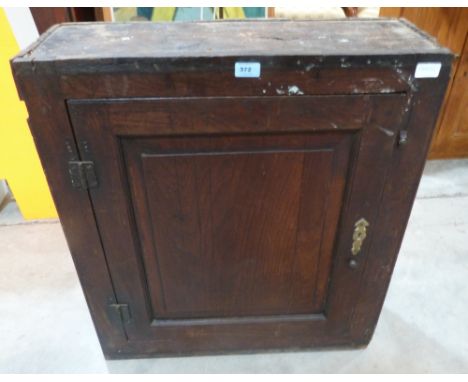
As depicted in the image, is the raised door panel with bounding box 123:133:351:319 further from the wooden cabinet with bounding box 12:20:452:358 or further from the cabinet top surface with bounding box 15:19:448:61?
the cabinet top surface with bounding box 15:19:448:61

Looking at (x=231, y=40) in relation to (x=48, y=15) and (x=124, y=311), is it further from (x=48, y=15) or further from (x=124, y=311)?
(x=48, y=15)

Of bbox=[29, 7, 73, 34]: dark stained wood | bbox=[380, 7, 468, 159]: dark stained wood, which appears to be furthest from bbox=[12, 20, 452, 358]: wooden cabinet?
bbox=[380, 7, 468, 159]: dark stained wood

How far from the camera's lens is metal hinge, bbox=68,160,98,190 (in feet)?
2.72

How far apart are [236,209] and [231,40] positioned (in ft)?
1.28

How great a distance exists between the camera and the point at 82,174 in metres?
0.84

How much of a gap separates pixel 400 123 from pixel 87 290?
0.89 m

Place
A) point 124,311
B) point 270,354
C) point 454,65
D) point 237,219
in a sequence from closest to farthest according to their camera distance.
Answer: point 237,219 → point 124,311 → point 270,354 → point 454,65

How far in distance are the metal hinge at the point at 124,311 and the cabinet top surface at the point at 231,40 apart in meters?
0.68

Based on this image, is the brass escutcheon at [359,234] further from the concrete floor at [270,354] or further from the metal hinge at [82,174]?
the metal hinge at [82,174]

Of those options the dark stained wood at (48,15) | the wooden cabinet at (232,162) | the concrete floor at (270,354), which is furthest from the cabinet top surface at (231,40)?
the concrete floor at (270,354)

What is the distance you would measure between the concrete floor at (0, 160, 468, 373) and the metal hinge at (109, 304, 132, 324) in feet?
0.72

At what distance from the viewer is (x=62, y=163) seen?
83cm

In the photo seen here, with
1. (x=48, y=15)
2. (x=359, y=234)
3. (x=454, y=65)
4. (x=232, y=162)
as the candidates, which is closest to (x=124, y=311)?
(x=232, y=162)
